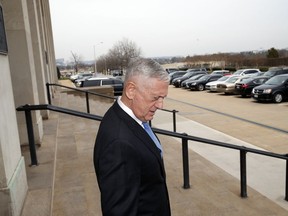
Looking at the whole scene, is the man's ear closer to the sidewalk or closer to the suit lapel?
the suit lapel

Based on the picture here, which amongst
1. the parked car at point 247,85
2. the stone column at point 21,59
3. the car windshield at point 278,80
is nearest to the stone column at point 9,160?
the stone column at point 21,59

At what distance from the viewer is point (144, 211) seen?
→ 1579 millimetres

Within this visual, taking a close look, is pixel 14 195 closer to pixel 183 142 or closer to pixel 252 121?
pixel 183 142

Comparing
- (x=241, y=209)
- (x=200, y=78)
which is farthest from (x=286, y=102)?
(x=241, y=209)

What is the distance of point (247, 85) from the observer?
2119 centimetres

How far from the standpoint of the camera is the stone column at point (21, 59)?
5.32m

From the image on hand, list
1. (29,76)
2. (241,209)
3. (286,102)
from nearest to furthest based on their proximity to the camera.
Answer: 1. (241,209)
2. (29,76)
3. (286,102)

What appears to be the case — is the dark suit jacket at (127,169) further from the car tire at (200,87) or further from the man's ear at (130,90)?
the car tire at (200,87)

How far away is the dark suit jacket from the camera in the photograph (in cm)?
142

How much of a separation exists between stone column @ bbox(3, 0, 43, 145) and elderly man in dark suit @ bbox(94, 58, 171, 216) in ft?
14.1

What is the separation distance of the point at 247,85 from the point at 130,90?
68.5 feet

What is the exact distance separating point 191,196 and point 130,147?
3.21 metres

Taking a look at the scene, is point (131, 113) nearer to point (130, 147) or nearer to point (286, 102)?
point (130, 147)

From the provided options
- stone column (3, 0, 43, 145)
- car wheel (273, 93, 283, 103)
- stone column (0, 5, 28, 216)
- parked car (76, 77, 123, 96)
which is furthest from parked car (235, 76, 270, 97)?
stone column (0, 5, 28, 216)
